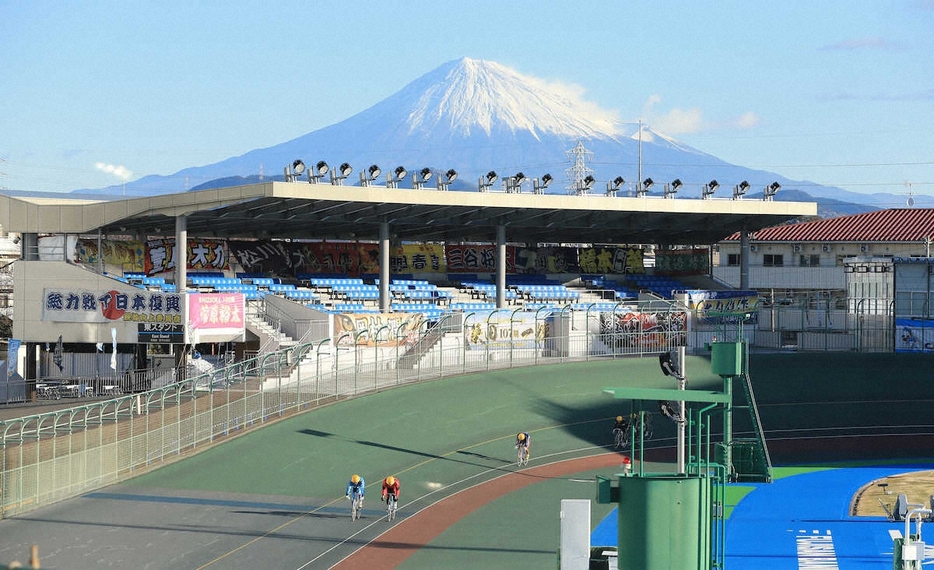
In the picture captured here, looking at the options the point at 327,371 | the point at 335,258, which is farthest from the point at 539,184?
the point at 327,371

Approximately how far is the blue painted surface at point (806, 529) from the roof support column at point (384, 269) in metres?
24.4

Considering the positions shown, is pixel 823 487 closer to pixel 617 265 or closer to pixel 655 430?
pixel 655 430

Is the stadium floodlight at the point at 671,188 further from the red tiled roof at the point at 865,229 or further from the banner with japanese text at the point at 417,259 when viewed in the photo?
the red tiled roof at the point at 865,229

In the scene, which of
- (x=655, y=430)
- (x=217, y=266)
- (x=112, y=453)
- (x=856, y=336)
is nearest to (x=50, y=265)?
Result: (x=217, y=266)

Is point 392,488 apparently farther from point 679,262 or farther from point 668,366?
point 679,262

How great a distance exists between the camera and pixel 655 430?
157 feet

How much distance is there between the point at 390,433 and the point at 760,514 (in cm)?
1392

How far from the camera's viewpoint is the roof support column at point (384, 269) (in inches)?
2340

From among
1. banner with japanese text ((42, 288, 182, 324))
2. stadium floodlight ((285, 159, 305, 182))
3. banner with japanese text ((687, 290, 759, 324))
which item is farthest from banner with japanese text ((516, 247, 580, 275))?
banner with japanese text ((42, 288, 182, 324))

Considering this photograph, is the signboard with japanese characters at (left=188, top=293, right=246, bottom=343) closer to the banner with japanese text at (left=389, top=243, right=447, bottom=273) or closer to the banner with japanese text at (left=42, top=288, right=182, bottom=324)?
the banner with japanese text at (left=42, top=288, right=182, bottom=324)

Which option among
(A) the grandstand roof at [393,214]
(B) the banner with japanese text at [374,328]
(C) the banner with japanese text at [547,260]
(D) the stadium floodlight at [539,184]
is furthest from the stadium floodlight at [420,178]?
(C) the banner with japanese text at [547,260]

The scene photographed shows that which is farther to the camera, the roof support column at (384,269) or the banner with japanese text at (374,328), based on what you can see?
the roof support column at (384,269)

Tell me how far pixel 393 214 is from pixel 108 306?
15.2 meters

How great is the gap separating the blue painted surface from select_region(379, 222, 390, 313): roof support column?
24.4m
